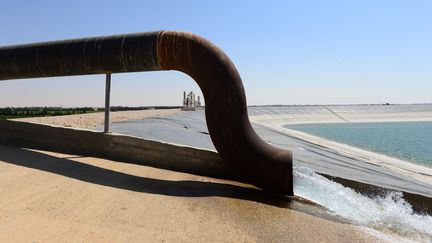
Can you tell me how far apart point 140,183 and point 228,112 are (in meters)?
1.87

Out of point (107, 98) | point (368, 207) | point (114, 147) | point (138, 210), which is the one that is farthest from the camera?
point (107, 98)

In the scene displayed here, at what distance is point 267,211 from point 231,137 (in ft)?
5.47

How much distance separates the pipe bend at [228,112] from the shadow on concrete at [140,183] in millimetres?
387

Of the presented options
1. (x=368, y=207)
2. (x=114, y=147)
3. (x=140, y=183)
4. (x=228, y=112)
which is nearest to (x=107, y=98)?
(x=114, y=147)

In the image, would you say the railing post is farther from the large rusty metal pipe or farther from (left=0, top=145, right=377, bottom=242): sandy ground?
(left=0, top=145, right=377, bottom=242): sandy ground

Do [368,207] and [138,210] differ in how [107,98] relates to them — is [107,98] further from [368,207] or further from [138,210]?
[368,207]

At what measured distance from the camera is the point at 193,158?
24.0 ft

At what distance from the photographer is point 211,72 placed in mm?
6664

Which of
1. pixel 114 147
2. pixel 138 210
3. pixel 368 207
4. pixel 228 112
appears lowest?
pixel 368 207

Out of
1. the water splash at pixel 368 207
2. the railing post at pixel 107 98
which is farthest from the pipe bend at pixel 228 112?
the railing post at pixel 107 98

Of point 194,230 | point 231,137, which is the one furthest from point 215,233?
point 231,137

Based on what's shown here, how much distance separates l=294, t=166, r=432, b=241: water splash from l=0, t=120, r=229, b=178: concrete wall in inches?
68.8

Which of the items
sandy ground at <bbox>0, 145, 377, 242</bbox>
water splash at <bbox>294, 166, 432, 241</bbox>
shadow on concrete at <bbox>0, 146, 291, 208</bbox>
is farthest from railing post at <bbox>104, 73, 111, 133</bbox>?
water splash at <bbox>294, 166, 432, 241</bbox>

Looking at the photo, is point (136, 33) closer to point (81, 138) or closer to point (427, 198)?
point (81, 138)
